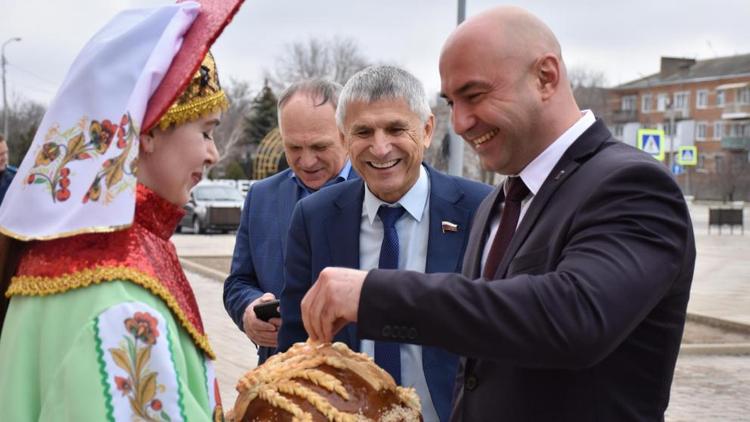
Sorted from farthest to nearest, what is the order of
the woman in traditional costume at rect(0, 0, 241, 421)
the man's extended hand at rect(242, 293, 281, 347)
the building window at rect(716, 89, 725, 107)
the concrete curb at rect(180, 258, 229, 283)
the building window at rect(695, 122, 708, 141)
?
the building window at rect(695, 122, 708, 141)
the building window at rect(716, 89, 725, 107)
the concrete curb at rect(180, 258, 229, 283)
the man's extended hand at rect(242, 293, 281, 347)
the woman in traditional costume at rect(0, 0, 241, 421)

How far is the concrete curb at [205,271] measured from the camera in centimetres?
1731

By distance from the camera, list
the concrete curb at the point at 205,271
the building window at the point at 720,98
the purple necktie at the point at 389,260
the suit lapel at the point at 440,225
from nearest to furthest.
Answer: the purple necktie at the point at 389,260 → the suit lapel at the point at 440,225 → the concrete curb at the point at 205,271 → the building window at the point at 720,98

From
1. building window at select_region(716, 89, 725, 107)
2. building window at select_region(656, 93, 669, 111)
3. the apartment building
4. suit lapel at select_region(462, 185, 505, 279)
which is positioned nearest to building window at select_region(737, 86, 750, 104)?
the apartment building

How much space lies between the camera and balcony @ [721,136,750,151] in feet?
276

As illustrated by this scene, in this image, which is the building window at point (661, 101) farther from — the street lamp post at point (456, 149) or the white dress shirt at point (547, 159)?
the white dress shirt at point (547, 159)

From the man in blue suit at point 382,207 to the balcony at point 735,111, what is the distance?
293 ft

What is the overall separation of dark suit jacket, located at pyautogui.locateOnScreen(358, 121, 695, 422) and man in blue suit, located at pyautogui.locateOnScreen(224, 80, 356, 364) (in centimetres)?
196

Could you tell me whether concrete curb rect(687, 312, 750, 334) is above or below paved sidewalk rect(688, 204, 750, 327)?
above

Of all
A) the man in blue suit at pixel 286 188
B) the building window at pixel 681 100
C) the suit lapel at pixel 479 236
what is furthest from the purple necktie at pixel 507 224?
the building window at pixel 681 100

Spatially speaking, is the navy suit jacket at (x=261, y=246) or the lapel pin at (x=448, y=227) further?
the navy suit jacket at (x=261, y=246)

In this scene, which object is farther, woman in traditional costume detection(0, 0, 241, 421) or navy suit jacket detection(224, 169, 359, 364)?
navy suit jacket detection(224, 169, 359, 364)

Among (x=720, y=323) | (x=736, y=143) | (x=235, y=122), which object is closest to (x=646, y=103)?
(x=736, y=143)

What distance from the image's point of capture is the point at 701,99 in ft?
302

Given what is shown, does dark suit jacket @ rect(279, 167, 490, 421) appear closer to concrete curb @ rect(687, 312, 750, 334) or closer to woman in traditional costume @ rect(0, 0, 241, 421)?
woman in traditional costume @ rect(0, 0, 241, 421)
